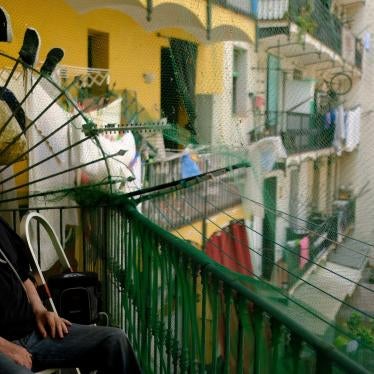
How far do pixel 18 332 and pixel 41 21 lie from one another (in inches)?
142

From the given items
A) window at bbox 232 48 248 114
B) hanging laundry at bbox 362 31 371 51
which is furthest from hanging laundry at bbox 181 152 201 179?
hanging laundry at bbox 362 31 371 51

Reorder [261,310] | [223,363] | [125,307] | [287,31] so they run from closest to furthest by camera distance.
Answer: [261,310]
[223,363]
[125,307]
[287,31]

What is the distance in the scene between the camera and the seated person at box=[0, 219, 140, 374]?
2072 millimetres

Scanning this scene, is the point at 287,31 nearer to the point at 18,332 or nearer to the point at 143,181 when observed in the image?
the point at 143,181

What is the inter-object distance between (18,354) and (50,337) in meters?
0.21

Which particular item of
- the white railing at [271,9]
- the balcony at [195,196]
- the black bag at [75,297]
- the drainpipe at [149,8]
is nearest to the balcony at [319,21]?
the white railing at [271,9]

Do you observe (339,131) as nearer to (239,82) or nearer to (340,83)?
(340,83)

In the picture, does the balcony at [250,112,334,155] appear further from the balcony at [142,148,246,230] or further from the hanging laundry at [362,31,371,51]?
the hanging laundry at [362,31,371,51]

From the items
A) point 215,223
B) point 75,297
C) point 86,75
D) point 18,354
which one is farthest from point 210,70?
point 86,75

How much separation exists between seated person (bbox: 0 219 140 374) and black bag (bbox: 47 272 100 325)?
297 millimetres

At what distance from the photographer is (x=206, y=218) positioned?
3922mm

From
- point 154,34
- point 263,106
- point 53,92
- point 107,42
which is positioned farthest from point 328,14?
point 107,42

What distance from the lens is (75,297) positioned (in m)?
2.51

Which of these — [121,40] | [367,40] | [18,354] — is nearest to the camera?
[18,354]
